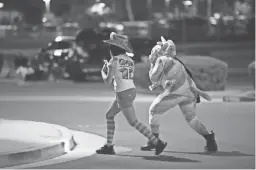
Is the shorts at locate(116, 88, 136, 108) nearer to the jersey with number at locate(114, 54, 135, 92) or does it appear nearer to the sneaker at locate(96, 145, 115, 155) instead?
the jersey with number at locate(114, 54, 135, 92)

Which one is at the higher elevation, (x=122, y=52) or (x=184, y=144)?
(x=122, y=52)

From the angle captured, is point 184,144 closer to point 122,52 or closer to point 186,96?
point 186,96

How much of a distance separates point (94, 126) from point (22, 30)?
57859mm

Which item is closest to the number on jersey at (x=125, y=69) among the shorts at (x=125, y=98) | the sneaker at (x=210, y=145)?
the shorts at (x=125, y=98)

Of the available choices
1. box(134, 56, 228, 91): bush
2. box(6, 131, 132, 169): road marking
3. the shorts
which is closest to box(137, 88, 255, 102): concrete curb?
box(134, 56, 228, 91): bush

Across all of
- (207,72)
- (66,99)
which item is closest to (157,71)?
(66,99)

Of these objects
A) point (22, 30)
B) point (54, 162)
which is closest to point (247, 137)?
point (54, 162)

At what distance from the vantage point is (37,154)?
439 inches

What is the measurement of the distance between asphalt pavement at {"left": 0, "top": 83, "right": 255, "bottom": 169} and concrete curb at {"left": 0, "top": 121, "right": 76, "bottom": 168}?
0.44 meters

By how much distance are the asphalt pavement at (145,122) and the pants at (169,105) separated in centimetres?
50

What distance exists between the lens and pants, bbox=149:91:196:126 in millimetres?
12039

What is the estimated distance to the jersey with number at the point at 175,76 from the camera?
12.0 m

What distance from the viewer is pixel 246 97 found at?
20.4 m

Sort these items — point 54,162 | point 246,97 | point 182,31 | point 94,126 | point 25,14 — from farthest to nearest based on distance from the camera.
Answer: point 25,14, point 182,31, point 246,97, point 94,126, point 54,162
